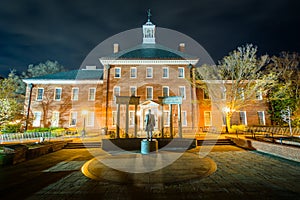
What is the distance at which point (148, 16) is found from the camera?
79.0 ft

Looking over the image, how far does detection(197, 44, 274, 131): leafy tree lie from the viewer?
15836 millimetres

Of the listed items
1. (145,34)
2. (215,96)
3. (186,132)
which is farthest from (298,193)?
(145,34)

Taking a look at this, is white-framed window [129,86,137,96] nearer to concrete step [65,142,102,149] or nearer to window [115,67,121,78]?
window [115,67,121,78]

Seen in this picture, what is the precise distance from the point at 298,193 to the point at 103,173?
5470mm

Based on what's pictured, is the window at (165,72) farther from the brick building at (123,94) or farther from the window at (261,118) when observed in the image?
the window at (261,118)

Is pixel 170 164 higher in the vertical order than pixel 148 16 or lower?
lower

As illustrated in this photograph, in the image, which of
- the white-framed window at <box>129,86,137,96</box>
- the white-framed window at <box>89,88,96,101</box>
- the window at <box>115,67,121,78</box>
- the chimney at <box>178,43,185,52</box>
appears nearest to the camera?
the white-framed window at <box>129,86,137,96</box>

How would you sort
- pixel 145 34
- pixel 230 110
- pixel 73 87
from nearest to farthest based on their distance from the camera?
pixel 230 110 < pixel 73 87 < pixel 145 34

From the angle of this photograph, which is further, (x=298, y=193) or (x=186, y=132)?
(x=186, y=132)

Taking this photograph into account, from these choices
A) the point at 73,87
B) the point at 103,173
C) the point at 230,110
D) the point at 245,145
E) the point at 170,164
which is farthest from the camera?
the point at 73,87

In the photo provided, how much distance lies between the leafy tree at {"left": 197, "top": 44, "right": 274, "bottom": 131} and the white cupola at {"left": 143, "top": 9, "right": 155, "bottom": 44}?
10665 mm

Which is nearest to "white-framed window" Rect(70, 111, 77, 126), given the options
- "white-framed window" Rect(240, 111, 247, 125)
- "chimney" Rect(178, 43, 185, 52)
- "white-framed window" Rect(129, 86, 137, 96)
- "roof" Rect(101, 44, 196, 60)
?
"white-framed window" Rect(129, 86, 137, 96)

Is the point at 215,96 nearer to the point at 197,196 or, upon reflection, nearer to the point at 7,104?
the point at 197,196

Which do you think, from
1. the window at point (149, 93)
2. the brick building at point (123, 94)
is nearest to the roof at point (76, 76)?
the brick building at point (123, 94)
